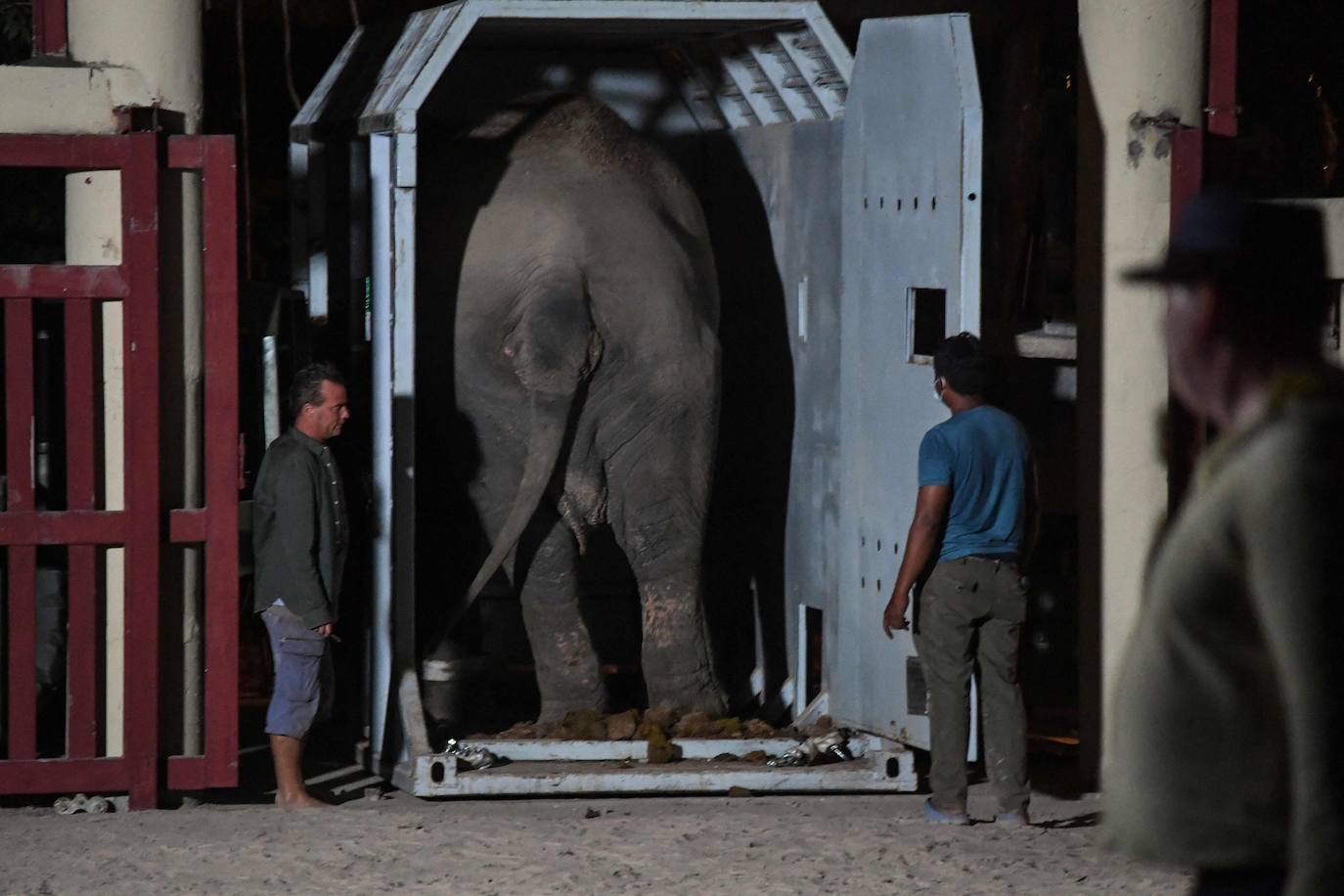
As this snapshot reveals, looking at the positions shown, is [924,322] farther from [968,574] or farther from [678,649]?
[678,649]

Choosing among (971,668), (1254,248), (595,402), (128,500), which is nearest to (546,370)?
(595,402)

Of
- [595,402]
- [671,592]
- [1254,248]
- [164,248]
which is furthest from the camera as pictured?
[671,592]

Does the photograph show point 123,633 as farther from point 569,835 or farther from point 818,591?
point 818,591

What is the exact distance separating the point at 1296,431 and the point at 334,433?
4.94 meters

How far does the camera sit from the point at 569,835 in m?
6.70

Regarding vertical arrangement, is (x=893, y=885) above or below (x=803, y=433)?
below

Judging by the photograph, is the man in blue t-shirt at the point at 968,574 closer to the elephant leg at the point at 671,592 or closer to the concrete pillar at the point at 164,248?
the elephant leg at the point at 671,592

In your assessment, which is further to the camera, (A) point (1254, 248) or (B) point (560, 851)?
(B) point (560, 851)

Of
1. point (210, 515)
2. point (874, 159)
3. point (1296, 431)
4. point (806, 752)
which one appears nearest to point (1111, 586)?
point (806, 752)

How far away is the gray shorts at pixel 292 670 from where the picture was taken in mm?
7094

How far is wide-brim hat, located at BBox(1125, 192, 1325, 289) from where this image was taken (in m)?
2.80

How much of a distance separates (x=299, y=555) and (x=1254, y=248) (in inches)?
184

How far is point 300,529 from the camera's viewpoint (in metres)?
7.04

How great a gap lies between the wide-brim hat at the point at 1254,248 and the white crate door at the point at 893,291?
4.08m
